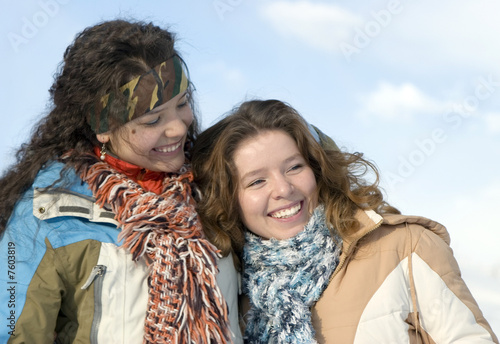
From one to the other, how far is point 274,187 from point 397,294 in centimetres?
69

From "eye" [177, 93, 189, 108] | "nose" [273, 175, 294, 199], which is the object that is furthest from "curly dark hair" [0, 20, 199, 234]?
"nose" [273, 175, 294, 199]

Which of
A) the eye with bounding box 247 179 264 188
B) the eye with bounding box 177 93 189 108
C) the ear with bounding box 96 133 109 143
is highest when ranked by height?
the eye with bounding box 177 93 189 108

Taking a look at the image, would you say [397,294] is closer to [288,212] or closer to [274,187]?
[288,212]

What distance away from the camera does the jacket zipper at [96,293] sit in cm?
236

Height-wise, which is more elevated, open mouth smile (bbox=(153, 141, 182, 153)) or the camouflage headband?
the camouflage headband

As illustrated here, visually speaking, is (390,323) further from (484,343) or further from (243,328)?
(243,328)

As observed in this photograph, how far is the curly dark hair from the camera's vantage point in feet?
8.39

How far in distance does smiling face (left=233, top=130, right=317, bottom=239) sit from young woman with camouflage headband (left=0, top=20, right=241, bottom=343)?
0.25m

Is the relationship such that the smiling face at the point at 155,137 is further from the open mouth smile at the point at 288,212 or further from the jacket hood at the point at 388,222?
the jacket hood at the point at 388,222

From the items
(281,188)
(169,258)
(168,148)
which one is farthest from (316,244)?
(168,148)

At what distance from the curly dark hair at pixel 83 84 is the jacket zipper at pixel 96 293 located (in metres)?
0.44

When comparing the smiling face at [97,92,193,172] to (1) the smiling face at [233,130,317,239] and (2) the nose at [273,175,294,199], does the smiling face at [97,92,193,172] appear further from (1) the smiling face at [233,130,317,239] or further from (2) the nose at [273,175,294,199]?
(2) the nose at [273,175,294,199]

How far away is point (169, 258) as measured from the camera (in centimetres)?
243

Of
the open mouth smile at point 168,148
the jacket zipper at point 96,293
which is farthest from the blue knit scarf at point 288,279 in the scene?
the jacket zipper at point 96,293
